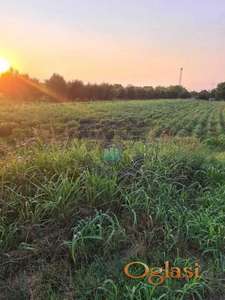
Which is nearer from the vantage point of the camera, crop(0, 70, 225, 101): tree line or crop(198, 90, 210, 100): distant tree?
crop(0, 70, 225, 101): tree line

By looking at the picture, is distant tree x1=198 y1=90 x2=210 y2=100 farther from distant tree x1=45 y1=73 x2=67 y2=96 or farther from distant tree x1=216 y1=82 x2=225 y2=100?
distant tree x1=45 y1=73 x2=67 y2=96

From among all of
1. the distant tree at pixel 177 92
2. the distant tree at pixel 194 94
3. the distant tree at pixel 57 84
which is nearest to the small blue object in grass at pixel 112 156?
the distant tree at pixel 57 84

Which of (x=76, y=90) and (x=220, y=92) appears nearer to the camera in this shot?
(x=76, y=90)

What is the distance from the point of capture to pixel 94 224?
3.39 meters

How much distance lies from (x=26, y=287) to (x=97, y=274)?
1.60ft

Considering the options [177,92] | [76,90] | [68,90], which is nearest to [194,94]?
[177,92]

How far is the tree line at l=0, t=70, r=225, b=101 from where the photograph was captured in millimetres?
46625

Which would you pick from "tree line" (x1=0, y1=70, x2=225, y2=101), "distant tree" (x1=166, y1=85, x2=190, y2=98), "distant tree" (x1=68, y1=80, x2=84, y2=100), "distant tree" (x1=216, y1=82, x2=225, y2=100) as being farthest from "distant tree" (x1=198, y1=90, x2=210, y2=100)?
"distant tree" (x1=68, y1=80, x2=84, y2=100)

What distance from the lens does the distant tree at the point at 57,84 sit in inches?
2076

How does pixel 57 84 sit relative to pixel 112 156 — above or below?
below

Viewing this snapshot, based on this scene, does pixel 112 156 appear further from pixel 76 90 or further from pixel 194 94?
pixel 194 94

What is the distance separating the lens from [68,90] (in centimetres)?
5328
